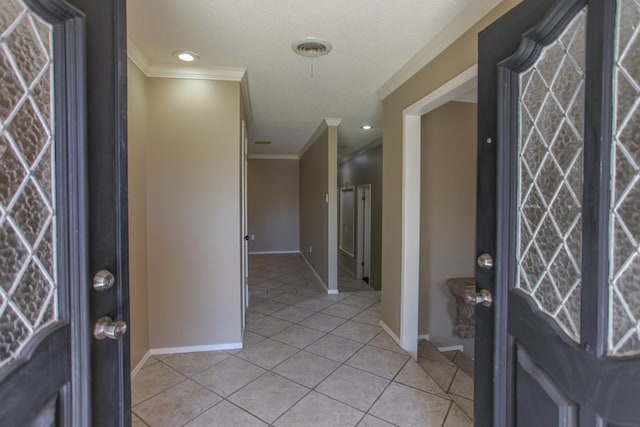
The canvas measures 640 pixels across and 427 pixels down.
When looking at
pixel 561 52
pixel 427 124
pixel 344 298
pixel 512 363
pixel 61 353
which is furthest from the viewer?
pixel 344 298

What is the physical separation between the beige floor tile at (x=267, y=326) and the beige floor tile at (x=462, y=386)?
1.62 metres

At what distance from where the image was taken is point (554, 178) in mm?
916

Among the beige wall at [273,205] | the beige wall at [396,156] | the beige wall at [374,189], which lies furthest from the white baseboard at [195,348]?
the beige wall at [273,205]

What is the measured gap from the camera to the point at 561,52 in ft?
2.92

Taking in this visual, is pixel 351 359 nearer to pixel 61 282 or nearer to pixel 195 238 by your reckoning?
pixel 195 238

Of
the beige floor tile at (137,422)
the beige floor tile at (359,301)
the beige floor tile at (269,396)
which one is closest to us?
the beige floor tile at (137,422)

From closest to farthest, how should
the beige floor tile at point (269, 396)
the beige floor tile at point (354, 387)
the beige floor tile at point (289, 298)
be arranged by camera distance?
the beige floor tile at point (269, 396)
the beige floor tile at point (354, 387)
the beige floor tile at point (289, 298)

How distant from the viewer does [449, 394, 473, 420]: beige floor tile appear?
196 cm

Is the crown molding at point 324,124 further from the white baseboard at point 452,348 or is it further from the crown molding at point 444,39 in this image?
the white baseboard at point 452,348

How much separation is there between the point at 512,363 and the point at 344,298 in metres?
3.19

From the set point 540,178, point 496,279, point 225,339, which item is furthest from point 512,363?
point 225,339

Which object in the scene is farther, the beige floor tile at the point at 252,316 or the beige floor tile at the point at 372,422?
the beige floor tile at the point at 252,316

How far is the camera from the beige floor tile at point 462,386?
7.52 ft

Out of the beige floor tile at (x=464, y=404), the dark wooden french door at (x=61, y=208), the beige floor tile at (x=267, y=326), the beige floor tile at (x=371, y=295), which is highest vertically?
the dark wooden french door at (x=61, y=208)
